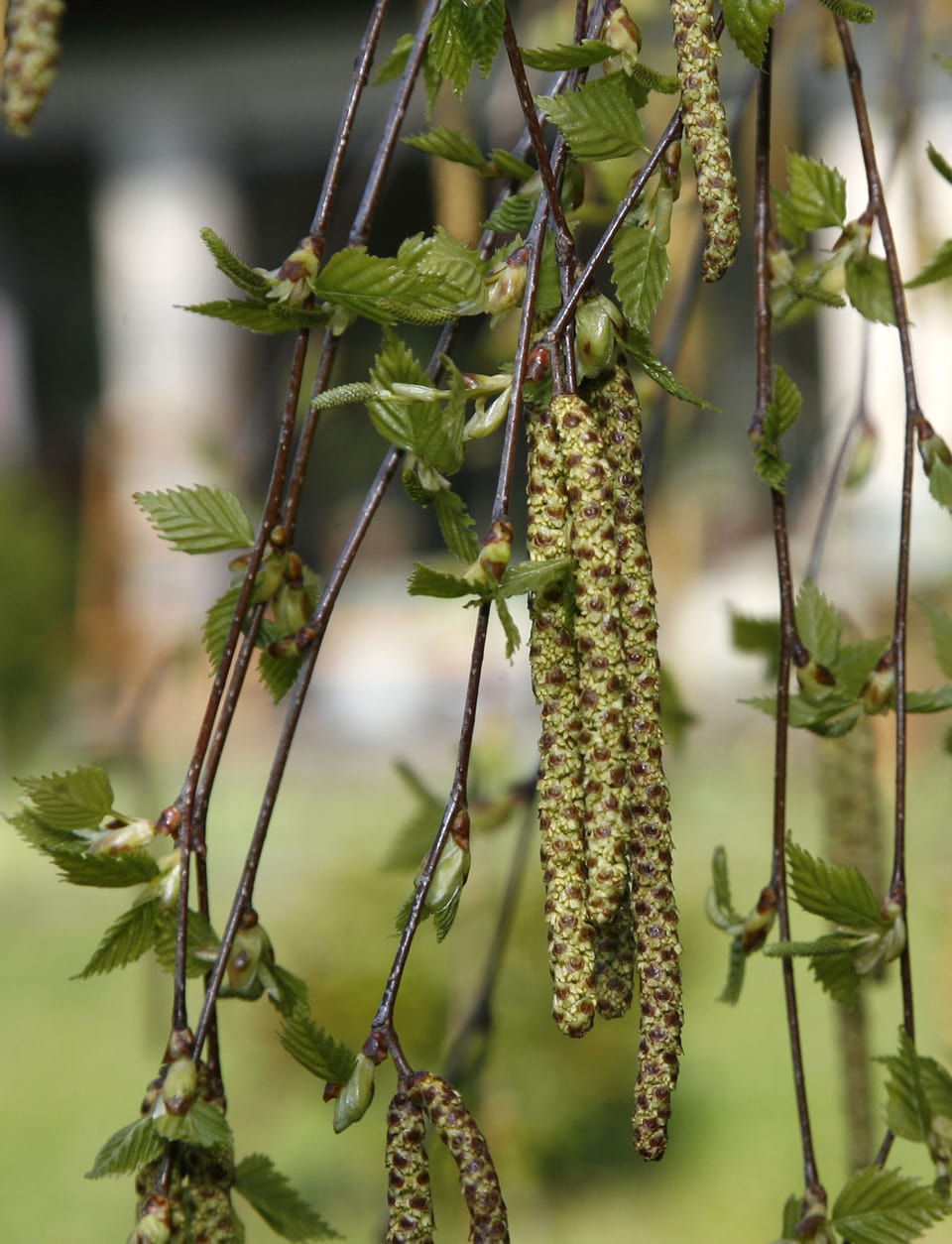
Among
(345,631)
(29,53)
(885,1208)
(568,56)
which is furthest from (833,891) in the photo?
(345,631)

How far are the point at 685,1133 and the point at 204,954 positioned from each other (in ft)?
7.45

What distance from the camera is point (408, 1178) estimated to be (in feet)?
1.52

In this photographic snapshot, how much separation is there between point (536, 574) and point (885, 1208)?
0.28 m

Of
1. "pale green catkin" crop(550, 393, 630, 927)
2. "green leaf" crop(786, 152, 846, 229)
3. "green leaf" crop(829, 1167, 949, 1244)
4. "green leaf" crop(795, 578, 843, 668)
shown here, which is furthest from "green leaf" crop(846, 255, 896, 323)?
"green leaf" crop(829, 1167, 949, 1244)

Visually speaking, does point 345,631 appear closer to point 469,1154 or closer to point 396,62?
point 396,62

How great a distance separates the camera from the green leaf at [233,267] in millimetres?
475

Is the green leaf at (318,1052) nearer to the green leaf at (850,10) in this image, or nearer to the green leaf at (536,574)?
the green leaf at (536,574)

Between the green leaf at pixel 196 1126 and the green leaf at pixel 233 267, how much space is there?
0.93 ft

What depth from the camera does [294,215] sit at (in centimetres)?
680

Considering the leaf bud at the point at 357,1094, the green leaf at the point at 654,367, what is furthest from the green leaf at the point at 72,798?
the green leaf at the point at 654,367

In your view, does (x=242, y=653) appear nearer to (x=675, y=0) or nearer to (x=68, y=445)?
(x=675, y=0)

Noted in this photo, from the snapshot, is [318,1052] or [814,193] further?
[814,193]

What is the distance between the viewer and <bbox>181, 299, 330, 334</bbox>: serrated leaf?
51cm

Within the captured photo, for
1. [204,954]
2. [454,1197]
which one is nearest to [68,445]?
[454,1197]
